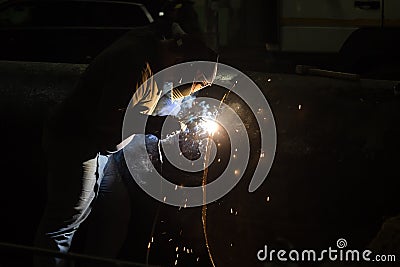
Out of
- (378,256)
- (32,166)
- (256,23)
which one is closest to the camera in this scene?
(378,256)

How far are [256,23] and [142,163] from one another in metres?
5.26

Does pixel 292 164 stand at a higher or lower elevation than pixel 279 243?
higher

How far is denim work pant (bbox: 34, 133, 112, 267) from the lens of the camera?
14.6ft

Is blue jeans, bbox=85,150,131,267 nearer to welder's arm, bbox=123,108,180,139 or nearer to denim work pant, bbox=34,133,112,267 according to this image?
denim work pant, bbox=34,133,112,267

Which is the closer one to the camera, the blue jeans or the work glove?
the work glove

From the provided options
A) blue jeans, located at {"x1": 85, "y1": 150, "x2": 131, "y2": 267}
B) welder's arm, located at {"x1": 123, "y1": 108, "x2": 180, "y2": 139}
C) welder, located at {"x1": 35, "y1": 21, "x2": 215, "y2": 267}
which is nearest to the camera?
welder, located at {"x1": 35, "y1": 21, "x2": 215, "y2": 267}

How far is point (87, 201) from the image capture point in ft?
14.9

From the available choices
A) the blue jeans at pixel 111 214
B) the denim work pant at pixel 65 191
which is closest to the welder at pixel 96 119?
the denim work pant at pixel 65 191

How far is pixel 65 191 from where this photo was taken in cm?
447

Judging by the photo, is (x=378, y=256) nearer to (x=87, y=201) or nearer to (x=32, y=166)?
(x=87, y=201)

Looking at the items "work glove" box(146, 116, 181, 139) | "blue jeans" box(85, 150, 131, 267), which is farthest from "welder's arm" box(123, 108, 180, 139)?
"blue jeans" box(85, 150, 131, 267)

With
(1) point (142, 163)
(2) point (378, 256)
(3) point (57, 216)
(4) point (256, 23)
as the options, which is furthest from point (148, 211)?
(4) point (256, 23)

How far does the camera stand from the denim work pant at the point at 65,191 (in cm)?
446

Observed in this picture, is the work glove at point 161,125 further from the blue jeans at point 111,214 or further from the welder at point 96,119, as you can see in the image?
the blue jeans at point 111,214
